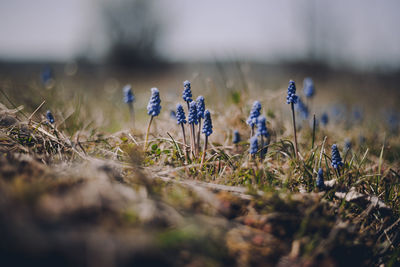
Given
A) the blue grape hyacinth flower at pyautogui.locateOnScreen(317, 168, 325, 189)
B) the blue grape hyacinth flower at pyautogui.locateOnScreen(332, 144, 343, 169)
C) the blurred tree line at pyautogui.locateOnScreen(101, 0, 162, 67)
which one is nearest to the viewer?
the blue grape hyacinth flower at pyautogui.locateOnScreen(317, 168, 325, 189)

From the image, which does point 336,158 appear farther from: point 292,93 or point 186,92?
point 186,92

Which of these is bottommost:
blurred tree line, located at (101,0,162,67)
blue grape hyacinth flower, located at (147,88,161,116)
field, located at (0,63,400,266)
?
field, located at (0,63,400,266)

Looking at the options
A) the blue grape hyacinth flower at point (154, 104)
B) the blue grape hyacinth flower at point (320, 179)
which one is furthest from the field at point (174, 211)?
the blue grape hyacinth flower at point (154, 104)

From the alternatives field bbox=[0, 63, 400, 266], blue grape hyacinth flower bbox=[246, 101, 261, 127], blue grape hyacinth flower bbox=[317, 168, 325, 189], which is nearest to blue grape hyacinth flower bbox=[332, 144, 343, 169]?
field bbox=[0, 63, 400, 266]

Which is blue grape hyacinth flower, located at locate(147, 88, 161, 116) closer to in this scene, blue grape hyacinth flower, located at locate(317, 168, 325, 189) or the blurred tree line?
blue grape hyacinth flower, located at locate(317, 168, 325, 189)

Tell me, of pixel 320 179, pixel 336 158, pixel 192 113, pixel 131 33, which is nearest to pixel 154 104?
pixel 192 113

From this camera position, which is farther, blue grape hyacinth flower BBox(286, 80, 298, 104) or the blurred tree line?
the blurred tree line

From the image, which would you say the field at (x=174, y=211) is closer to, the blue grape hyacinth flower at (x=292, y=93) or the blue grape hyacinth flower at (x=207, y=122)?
the blue grape hyacinth flower at (x=207, y=122)

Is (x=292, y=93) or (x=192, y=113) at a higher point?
(x=292, y=93)

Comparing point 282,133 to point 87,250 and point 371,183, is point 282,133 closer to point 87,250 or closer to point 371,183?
point 371,183

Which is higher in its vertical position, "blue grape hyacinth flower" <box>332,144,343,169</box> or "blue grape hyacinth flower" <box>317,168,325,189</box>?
"blue grape hyacinth flower" <box>332,144,343,169</box>

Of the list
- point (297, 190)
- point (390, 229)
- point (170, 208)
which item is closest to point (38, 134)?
point (170, 208)
